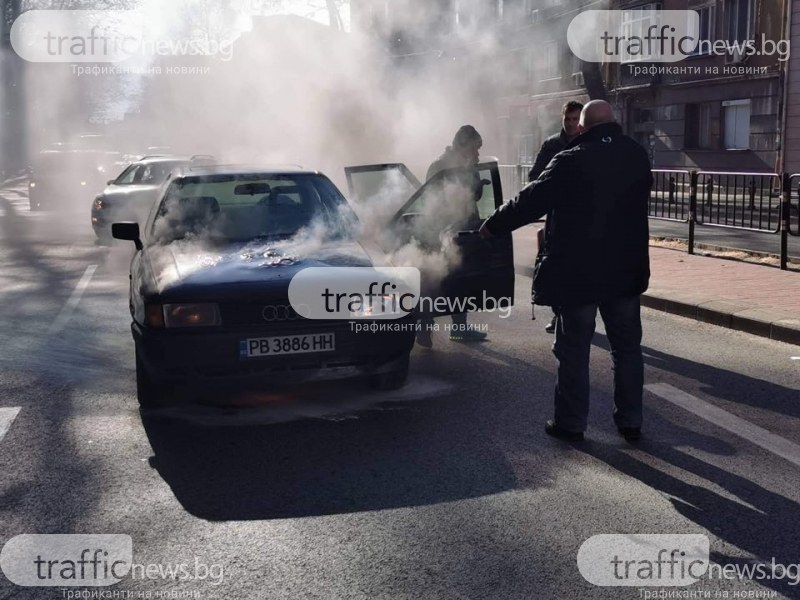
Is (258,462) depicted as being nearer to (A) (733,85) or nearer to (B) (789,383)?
(B) (789,383)

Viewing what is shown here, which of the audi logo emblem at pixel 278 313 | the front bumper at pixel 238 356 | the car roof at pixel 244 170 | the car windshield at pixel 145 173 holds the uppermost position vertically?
the car roof at pixel 244 170

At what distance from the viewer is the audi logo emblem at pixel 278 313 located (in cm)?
510

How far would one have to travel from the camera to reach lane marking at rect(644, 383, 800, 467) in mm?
4613

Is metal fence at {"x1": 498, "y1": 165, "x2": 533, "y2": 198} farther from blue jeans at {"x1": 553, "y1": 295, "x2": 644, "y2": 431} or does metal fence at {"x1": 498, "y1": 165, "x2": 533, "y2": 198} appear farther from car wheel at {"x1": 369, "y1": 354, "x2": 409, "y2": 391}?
blue jeans at {"x1": 553, "y1": 295, "x2": 644, "y2": 431}

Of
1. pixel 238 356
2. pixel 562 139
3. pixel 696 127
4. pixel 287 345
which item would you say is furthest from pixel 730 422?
pixel 696 127

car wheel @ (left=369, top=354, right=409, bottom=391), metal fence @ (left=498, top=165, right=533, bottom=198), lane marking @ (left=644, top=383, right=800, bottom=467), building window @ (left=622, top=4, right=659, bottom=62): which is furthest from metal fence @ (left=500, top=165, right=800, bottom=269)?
building window @ (left=622, top=4, right=659, bottom=62)

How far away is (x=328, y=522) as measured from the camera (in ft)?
12.3

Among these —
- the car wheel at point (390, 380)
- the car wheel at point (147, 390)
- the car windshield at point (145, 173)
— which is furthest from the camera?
the car windshield at point (145, 173)

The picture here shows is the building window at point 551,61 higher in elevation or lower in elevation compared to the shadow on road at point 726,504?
higher

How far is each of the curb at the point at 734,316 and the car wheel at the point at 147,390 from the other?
465 cm

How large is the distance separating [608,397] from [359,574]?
283 centimetres

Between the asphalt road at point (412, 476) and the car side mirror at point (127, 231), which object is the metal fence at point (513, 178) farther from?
the car side mirror at point (127, 231)

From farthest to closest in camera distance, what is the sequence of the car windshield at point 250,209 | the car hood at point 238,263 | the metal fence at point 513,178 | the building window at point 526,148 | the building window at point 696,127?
the building window at point 526,148
the building window at point 696,127
the metal fence at point 513,178
the car windshield at point 250,209
the car hood at point 238,263

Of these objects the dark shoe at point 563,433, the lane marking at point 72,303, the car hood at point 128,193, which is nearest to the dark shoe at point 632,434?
the dark shoe at point 563,433
